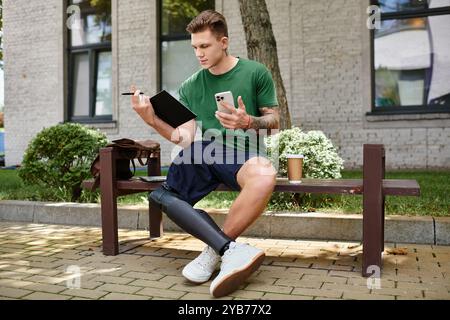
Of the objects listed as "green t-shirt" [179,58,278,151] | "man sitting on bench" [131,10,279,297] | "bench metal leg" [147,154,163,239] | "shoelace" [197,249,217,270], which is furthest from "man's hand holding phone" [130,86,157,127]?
"bench metal leg" [147,154,163,239]

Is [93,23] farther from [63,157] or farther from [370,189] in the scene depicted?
[370,189]

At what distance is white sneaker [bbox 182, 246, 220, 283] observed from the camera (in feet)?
9.53

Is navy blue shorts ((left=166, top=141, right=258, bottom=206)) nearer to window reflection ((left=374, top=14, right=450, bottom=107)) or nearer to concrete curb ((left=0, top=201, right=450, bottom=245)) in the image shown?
concrete curb ((left=0, top=201, right=450, bottom=245))

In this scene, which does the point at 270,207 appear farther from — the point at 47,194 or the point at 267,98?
the point at 47,194

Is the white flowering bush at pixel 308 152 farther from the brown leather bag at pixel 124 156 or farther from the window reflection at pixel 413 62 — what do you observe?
the window reflection at pixel 413 62

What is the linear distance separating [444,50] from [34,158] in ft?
23.7

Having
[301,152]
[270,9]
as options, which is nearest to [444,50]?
[270,9]

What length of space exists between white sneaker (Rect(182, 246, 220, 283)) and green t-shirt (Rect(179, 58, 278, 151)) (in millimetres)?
726

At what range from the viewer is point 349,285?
2900 mm

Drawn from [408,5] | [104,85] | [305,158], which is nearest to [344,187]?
[305,158]

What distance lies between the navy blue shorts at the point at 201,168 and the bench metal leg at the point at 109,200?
2.58 ft

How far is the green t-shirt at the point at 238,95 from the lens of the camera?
3.18 meters

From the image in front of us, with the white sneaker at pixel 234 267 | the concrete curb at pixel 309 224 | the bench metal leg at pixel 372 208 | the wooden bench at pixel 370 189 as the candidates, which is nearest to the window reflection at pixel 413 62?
the concrete curb at pixel 309 224

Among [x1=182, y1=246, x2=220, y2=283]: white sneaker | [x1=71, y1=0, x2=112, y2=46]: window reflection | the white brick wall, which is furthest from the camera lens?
the white brick wall
